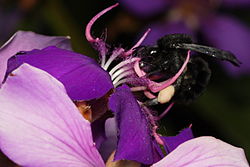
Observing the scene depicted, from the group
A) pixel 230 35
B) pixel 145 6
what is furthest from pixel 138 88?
pixel 230 35

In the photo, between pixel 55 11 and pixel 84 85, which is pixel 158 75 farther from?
pixel 55 11

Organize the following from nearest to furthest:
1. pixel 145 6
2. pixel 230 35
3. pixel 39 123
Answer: pixel 39 123 → pixel 145 6 → pixel 230 35

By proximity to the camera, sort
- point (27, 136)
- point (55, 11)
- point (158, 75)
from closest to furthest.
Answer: point (27, 136)
point (158, 75)
point (55, 11)

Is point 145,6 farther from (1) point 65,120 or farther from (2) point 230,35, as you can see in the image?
(1) point 65,120

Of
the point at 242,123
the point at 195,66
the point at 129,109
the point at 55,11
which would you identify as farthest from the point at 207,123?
the point at 129,109

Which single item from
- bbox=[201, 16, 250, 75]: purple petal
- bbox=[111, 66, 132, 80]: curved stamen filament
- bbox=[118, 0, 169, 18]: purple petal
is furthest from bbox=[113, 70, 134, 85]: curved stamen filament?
bbox=[201, 16, 250, 75]: purple petal

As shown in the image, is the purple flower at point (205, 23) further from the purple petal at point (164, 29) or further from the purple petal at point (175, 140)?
the purple petal at point (175, 140)

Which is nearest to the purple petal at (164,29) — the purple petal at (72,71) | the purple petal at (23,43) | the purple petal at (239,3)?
the purple petal at (239,3)

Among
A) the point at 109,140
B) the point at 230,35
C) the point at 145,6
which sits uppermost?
the point at 109,140
